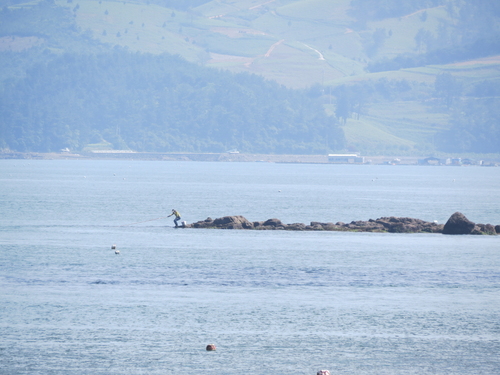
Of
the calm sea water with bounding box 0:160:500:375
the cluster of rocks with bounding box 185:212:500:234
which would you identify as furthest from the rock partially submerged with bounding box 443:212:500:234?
the calm sea water with bounding box 0:160:500:375

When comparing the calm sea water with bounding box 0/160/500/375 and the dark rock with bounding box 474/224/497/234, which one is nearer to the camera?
the calm sea water with bounding box 0/160/500/375

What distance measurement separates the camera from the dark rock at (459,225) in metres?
73.7

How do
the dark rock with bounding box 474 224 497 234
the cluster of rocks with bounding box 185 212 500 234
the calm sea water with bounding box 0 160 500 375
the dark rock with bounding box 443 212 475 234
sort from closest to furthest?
the calm sea water with bounding box 0 160 500 375 < the dark rock with bounding box 443 212 475 234 < the cluster of rocks with bounding box 185 212 500 234 < the dark rock with bounding box 474 224 497 234

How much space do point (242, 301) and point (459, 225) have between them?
38.4 meters

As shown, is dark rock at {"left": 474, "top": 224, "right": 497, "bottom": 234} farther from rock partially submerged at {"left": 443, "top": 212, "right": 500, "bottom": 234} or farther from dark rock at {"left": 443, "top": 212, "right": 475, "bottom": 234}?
dark rock at {"left": 443, "top": 212, "right": 475, "bottom": 234}

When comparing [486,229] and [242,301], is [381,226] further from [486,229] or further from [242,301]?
[242,301]

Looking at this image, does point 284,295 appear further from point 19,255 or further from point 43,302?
point 19,255

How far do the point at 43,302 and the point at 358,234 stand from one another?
1616 inches

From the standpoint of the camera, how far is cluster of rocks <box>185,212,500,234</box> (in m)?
74.4

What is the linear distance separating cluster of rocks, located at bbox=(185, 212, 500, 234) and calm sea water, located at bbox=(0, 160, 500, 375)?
179 centimetres

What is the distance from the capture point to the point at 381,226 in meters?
78.6

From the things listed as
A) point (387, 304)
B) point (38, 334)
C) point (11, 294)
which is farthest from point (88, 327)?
point (387, 304)

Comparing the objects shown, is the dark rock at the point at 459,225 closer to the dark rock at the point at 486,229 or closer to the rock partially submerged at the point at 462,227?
the rock partially submerged at the point at 462,227

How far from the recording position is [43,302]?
39.3 m
